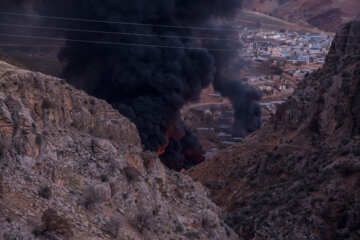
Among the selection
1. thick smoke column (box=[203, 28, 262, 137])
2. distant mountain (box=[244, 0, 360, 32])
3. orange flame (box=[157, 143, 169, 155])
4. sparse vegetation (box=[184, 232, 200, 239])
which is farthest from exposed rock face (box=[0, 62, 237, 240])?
distant mountain (box=[244, 0, 360, 32])

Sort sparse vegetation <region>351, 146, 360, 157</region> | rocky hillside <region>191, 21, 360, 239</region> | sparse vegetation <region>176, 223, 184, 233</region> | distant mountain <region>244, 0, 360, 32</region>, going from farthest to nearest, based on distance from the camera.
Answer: distant mountain <region>244, 0, 360, 32</region>, sparse vegetation <region>351, 146, 360, 157</region>, rocky hillside <region>191, 21, 360, 239</region>, sparse vegetation <region>176, 223, 184, 233</region>

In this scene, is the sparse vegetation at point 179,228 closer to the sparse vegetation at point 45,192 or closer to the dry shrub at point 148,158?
the dry shrub at point 148,158

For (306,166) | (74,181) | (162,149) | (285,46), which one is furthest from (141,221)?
(285,46)

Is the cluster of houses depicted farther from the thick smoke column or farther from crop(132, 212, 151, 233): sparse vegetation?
crop(132, 212, 151, 233): sparse vegetation

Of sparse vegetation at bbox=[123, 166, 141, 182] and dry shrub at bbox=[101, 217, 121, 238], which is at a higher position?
sparse vegetation at bbox=[123, 166, 141, 182]

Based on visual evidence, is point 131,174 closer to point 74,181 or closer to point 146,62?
point 74,181

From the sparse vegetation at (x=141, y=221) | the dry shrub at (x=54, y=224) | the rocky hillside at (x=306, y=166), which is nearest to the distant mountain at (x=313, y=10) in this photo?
the rocky hillside at (x=306, y=166)

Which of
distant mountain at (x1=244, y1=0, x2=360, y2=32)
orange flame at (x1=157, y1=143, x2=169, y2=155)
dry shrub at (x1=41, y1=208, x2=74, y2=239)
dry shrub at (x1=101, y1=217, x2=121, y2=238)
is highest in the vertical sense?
distant mountain at (x1=244, y1=0, x2=360, y2=32)

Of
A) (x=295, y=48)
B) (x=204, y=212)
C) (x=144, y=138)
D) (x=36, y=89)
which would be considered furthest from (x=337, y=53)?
(x=295, y=48)
